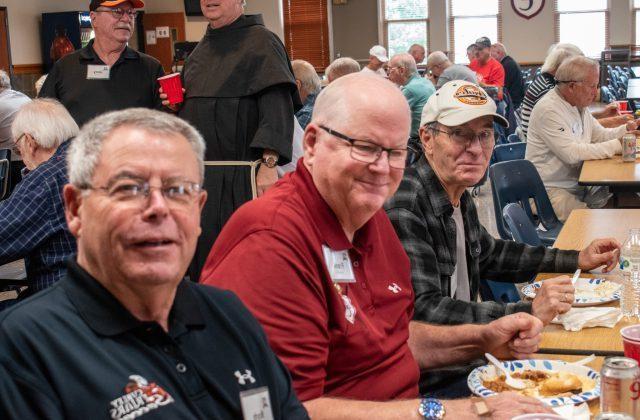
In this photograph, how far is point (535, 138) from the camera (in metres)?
5.60

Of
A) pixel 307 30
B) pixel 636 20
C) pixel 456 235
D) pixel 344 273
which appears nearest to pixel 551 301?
pixel 456 235

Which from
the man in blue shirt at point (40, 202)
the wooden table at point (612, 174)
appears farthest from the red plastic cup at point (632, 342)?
the wooden table at point (612, 174)

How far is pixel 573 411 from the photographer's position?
179cm

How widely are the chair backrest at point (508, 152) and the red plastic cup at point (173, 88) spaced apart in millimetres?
2422

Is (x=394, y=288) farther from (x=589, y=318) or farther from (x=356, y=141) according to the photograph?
(x=589, y=318)

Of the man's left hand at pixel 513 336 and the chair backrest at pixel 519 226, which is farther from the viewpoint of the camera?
the chair backrest at pixel 519 226

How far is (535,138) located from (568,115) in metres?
0.25

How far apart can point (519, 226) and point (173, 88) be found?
1.64m

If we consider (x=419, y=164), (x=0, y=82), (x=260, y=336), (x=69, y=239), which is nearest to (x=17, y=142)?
(x=69, y=239)

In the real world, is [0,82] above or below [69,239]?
above

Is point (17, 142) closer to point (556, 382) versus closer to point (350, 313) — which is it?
point (350, 313)

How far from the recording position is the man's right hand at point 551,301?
229 centimetres

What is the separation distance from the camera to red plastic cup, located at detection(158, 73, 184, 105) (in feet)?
13.1

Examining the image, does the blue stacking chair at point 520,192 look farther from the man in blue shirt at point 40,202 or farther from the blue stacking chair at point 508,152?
the man in blue shirt at point 40,202
